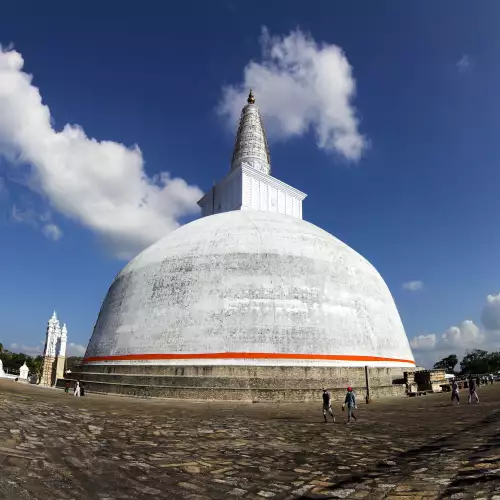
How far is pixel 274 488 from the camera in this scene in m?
4.95

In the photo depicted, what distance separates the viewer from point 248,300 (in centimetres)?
1795

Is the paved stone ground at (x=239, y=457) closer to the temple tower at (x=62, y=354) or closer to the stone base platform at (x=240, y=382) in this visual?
the stone base platform at (x=240, y=382)

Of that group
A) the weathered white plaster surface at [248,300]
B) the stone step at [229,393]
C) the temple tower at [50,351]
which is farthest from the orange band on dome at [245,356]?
the temple tower at [50,351]

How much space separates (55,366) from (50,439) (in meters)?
24.7

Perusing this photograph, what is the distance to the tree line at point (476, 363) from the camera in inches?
2628

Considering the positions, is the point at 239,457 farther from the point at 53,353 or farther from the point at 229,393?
the point at 53,353

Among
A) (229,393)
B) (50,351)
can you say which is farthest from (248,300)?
(50,351)

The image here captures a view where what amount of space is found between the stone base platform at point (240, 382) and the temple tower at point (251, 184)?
45.8 ft

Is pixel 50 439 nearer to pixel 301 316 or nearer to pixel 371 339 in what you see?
pixel 301 316

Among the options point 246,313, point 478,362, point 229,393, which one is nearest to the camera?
point 229,393

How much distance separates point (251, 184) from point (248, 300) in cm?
1328

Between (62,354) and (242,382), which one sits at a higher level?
(62,354)

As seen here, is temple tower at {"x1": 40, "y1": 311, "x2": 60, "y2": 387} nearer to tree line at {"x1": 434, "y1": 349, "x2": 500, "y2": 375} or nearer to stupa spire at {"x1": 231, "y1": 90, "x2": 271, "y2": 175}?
stupa spire at {"x1": 231, "y1": 90, "x2": 271, "y2": 175}

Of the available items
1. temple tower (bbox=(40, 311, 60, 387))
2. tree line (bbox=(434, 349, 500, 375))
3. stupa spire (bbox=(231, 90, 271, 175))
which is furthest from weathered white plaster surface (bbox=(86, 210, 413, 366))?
tree line (bbox=(434, 349, 500, 375))
